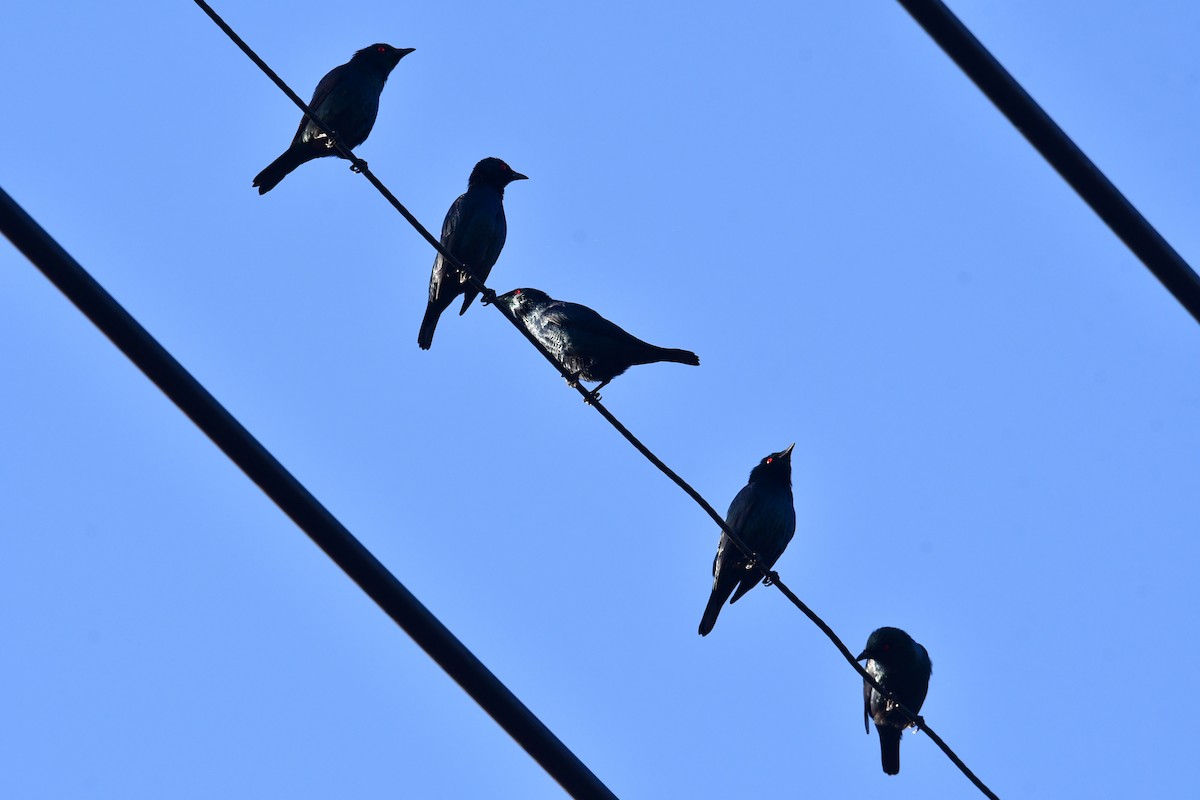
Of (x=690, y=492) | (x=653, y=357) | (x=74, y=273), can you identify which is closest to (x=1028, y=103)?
(x=74, y=273)

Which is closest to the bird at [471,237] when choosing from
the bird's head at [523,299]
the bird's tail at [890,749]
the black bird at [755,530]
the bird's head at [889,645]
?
the bird's head at [523,299]

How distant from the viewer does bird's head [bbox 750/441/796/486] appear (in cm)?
986

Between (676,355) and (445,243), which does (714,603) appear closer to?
(676,355)

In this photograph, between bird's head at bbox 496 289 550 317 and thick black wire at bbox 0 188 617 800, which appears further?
bird's head at bbox 496 289 550 317

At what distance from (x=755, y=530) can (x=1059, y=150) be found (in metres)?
6.65

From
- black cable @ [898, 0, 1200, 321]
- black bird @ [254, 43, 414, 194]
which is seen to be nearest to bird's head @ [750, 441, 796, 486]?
black bird @ [254, 43, 414, 194]

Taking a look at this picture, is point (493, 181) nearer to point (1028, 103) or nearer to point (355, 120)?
point (355, 120)

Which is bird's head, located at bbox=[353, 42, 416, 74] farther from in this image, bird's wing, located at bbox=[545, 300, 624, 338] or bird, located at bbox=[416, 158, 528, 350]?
bird's wing, located at bbox=[545, 300, 624, 338]

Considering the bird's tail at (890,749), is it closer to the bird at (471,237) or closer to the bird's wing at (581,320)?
the bird's wing at (581,320)

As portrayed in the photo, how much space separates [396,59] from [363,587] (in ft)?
26.1

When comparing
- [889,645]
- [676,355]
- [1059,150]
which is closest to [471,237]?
[676,355]

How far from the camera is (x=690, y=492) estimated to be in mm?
4996

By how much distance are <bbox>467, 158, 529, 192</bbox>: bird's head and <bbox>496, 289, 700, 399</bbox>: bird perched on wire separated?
998 mm

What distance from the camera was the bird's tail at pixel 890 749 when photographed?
9.81 metres
